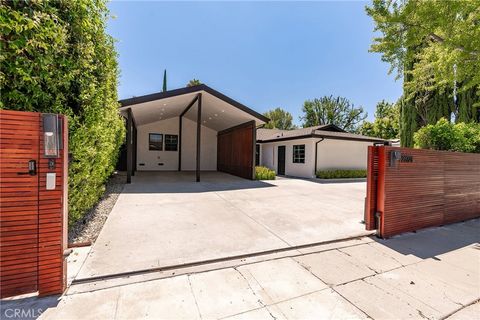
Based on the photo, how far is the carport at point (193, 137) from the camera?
36.0 ft

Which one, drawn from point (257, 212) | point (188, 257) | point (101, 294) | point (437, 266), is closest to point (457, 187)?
point (437, 266)

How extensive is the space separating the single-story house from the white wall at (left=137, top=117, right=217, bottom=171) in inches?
184

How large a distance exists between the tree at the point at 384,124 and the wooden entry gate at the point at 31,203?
3224cm

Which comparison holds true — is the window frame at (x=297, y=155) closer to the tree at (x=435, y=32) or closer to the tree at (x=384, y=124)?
the tree at (x=435, y=32)

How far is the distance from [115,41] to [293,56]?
45.4 feet

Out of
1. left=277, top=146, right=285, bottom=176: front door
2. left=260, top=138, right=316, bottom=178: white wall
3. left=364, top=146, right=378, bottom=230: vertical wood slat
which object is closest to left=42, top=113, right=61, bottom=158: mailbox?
left=364, top=146, right=378, bottom=230: vertical wood slat

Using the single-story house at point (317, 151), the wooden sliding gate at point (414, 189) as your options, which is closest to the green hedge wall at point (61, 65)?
the wooden sliding gate at point (414, 189)

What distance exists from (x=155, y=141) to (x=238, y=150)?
6.37 metres

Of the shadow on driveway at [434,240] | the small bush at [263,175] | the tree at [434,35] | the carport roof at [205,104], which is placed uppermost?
the tree at [434,35]

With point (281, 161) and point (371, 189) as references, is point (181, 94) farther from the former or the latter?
point (281, 161)

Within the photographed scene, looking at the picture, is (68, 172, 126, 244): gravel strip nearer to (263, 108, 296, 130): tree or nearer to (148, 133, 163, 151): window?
(148, 133, 163, 151): window

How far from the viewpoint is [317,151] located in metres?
12.4

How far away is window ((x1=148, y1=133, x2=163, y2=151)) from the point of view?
15022 mm

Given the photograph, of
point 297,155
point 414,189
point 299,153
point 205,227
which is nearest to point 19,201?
point 205,227
